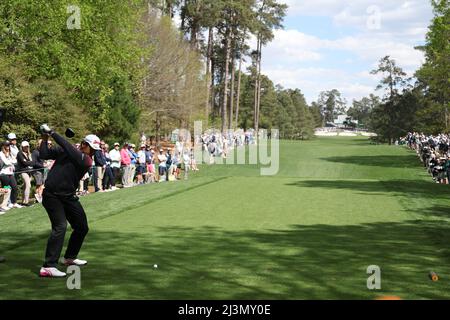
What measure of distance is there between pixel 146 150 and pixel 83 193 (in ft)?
22.5

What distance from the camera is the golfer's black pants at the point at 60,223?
7695 mm

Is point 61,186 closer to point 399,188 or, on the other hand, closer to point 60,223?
point 60,223

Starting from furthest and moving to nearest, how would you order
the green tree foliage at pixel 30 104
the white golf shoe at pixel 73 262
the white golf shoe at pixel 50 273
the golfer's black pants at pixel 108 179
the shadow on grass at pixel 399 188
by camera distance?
1. the green tree foliage at pixel 30 104
2. the golfer's black pants at pixel 108 179
3. the shadow on grass at pixel 399 188
4. the white golf shoe at pixel 73 262
5. the white golf shoe at pixel 50 273

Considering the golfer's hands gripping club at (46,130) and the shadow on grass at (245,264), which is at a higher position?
the golfer's hands gripping club at (46,130)

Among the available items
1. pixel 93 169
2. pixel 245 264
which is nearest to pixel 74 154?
pixel 245 264

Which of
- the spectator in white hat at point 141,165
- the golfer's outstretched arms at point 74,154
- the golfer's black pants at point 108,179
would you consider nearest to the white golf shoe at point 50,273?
the golfer's outstretched arms at point 74,154

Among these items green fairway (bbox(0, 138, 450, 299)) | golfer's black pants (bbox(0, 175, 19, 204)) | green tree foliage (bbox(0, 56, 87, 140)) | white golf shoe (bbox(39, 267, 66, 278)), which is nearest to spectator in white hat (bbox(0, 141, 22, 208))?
golfer's black pants (bbox(0, 175, 19, 204))

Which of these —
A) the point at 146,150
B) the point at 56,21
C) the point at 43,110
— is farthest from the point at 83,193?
the point at 56,21

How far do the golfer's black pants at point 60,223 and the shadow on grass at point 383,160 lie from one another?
32.3 metres

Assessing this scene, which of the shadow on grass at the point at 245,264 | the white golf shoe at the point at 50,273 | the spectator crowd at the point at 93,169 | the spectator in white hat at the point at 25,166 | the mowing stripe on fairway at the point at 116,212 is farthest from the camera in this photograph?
the spectator in white hat at the point at 25,166

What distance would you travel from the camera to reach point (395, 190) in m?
21.3

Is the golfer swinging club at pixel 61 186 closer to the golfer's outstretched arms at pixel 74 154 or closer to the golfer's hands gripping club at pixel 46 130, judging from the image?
the golfer's outstretched arms at pixel 74 154

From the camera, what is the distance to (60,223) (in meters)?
7.82

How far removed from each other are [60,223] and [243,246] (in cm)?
315
